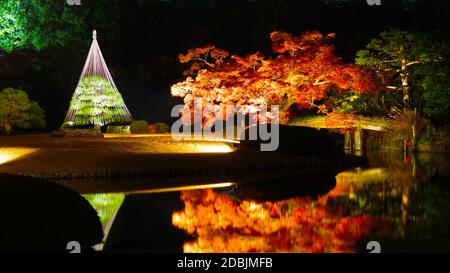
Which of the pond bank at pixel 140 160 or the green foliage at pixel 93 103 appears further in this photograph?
the green foliage at pixel 93 103

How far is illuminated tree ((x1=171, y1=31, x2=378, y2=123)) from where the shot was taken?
20.1 m

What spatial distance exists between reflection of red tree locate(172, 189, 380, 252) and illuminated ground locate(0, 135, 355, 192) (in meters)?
3.52

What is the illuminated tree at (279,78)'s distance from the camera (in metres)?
20.1

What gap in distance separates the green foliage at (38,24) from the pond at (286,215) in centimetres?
1836

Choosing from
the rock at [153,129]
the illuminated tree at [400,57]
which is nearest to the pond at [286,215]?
the illuminated tree at [400,57]

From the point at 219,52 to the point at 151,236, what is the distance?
13.9 metres

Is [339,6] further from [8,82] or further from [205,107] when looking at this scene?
[8,82]

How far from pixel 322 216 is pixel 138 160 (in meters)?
6.99

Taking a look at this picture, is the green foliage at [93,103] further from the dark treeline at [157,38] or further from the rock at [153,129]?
the dark treeline at [157,38]

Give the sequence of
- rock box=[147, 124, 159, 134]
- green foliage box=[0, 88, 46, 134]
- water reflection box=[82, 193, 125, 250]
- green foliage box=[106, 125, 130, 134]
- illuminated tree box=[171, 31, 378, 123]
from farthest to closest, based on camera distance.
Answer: rock box=[147, 124, 159, 134] → green foliage box=[0, 88, 46, 134] → green foliage box=[106, 125, 130, 134] → illuminated tree box=[171, 31, 378, 123] → water reflection box=[82, 193, 125, 250]

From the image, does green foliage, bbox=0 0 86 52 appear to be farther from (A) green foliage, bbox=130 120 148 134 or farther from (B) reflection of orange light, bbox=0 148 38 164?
(B) reflection of orange light, bbox=0 148 38 164

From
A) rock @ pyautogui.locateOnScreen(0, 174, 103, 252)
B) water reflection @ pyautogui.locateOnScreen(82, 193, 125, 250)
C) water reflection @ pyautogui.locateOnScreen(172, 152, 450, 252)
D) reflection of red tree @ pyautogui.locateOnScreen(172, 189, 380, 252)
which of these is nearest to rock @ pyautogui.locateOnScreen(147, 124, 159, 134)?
water reflection @ pyautogui.locateOnScreen(172, 152, 450, 252)

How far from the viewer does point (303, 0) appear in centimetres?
2881

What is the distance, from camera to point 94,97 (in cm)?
2266
